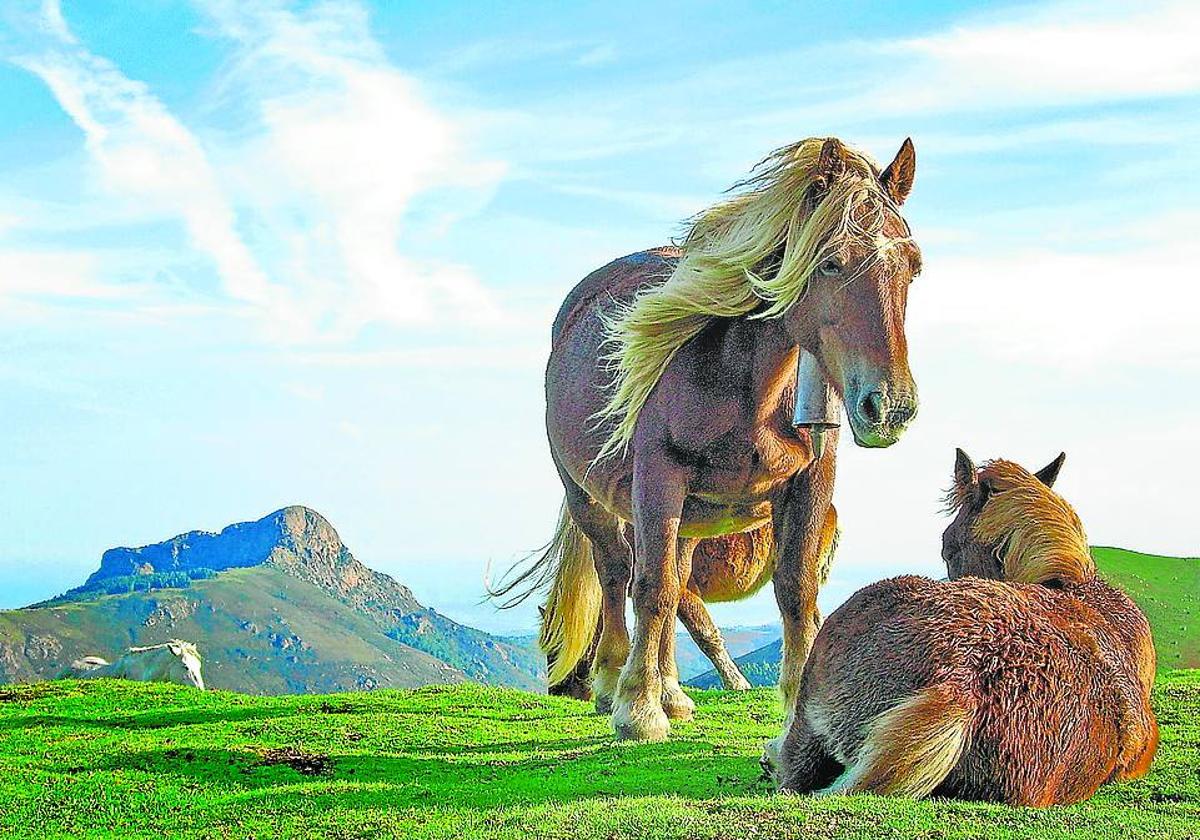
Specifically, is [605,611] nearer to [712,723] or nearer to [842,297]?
[712,723]

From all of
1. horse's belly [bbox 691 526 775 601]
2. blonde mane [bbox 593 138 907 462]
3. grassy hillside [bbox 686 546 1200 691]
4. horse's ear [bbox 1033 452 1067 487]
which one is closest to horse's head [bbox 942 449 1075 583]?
horse's ear [bbox 1033 452 1067 487]

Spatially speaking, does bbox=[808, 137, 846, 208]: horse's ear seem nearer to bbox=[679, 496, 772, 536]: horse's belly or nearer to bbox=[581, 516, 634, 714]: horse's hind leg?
bbox=[679, 496, 772, 536]: horse's belly

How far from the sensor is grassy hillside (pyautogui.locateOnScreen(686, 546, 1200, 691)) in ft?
44.5

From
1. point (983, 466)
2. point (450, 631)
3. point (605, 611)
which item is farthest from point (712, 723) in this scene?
point (450, 631)

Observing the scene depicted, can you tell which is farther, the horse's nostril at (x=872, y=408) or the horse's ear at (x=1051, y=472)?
the horse's ear at (x=1051, y=472)

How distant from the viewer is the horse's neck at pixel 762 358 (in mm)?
7480

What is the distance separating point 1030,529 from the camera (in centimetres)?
701

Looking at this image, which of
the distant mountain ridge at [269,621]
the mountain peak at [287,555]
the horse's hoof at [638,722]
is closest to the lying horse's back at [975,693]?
the horse's hoof at [638,722]

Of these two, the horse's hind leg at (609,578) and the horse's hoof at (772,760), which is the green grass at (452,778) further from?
the horse's hind leg at (609,578)

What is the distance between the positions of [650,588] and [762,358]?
1.61m

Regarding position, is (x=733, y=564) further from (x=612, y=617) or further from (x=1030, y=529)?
(x=1030, y=529)

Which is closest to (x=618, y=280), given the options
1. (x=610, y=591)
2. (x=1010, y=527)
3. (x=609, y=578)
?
(x=609, y=578)

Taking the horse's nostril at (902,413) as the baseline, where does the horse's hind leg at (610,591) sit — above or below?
below

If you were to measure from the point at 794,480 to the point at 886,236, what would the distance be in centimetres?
181
